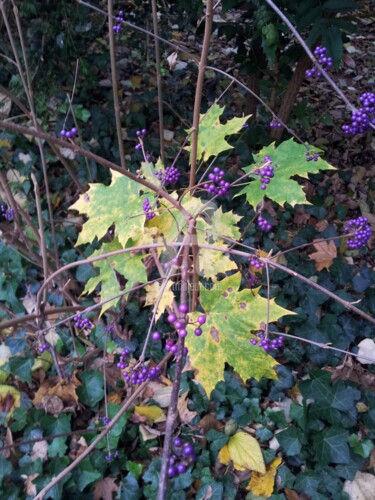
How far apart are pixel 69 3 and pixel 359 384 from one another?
2.66m

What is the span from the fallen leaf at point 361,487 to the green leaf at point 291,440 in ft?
0.78

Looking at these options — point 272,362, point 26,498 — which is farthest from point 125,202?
point 26,498

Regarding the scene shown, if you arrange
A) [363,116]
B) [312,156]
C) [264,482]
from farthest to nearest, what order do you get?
1. [264,482]
2. [312,156]
3. [363,116]

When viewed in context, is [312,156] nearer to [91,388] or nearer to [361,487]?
[361,487]

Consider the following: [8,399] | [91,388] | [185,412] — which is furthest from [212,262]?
[8,399]

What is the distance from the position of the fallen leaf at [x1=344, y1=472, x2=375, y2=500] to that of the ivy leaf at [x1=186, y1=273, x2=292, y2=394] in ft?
3.19

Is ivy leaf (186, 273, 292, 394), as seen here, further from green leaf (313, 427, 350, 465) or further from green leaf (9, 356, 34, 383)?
green leaf (9, 356, 34, 383)

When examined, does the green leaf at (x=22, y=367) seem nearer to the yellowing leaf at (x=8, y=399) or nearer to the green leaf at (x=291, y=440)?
the yellowing leaf at (x=8, y=399)

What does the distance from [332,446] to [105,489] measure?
1006 mm

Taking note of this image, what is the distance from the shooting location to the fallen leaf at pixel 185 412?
2.04 m

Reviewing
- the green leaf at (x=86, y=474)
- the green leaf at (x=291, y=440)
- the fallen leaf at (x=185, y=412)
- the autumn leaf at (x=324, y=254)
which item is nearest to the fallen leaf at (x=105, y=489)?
the green leaf at (x=86, y=474)

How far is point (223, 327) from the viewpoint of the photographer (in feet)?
4.27

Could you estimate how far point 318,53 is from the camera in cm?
117

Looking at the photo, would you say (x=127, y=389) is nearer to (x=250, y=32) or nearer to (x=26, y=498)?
(x=26, y=498)
